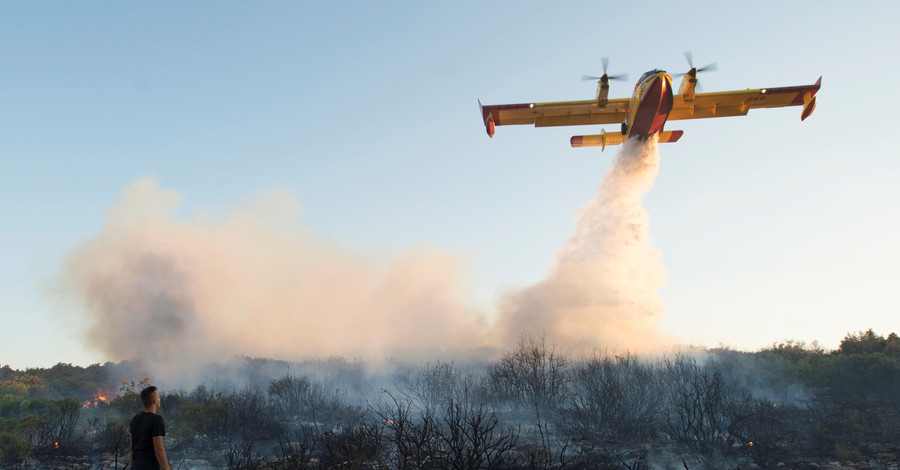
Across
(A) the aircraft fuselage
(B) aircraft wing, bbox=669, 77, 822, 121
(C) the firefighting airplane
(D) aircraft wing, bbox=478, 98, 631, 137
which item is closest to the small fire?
(D) aircraft wing, bbox=478, 98, 631, 137

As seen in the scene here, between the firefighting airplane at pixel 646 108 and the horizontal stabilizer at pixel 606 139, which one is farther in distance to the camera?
the horizontal stabilizer at pixel 606 139

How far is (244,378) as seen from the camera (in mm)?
49062

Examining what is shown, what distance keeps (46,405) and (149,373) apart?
22.4 metres

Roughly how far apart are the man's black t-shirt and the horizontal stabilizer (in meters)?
27.4

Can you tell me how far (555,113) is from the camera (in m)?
28.4

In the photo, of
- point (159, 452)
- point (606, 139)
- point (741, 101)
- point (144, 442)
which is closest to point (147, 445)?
point (144, 442)

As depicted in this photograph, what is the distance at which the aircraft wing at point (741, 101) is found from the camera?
26906 mm

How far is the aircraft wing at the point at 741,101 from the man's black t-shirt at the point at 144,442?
28.4m

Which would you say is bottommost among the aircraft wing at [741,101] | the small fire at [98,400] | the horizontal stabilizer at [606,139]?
the small fire at [98,400]

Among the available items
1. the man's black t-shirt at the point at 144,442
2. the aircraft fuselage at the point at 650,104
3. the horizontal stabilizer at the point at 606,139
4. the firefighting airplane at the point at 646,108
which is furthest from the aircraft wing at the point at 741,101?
the man's black t-shirt at the point at 144,442

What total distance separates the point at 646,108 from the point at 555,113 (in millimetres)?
4903

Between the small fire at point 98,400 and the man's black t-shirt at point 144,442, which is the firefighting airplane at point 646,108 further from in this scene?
the small fire at point 98,400

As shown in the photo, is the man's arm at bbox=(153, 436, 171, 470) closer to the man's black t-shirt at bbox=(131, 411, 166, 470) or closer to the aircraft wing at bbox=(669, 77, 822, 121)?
the man's black t-shirt at bbox=(131, 411, 166, 470)

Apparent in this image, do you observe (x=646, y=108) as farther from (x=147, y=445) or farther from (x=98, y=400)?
(x=98, y=400)
